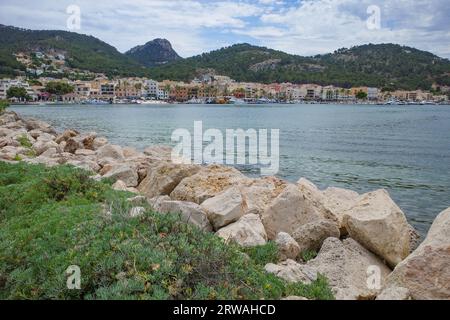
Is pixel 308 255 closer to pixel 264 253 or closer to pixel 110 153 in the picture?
pixel 264 253

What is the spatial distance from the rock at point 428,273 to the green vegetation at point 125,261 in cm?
105

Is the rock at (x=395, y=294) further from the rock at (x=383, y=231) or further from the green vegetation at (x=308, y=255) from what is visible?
the green vegetation at (x=308, y=255)

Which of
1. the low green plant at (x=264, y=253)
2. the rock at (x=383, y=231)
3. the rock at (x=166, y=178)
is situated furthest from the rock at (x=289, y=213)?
the rock at (x=166, y=178)

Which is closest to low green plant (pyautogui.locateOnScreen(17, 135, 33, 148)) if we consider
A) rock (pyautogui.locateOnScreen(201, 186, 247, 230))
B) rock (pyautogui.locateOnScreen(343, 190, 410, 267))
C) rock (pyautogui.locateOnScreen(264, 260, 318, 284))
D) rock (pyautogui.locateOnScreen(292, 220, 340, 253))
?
rock (pyautogui.locateOnScreen(201, 186, 247, 230))

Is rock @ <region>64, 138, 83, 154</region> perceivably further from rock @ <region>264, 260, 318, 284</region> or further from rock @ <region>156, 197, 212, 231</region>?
rock @ <region>264, 260, 318, 284</region>

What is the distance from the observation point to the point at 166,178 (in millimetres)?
12406

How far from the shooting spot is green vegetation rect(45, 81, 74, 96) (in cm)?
14962

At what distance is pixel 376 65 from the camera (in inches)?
6255

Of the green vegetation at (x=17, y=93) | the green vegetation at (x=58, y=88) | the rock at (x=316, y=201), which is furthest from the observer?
the green vegetation at (x=58, y=88)

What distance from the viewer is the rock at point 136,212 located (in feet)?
24.0

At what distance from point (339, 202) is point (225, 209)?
3228 millimetres

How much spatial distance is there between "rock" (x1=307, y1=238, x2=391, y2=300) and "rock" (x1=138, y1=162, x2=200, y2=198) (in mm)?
5385
